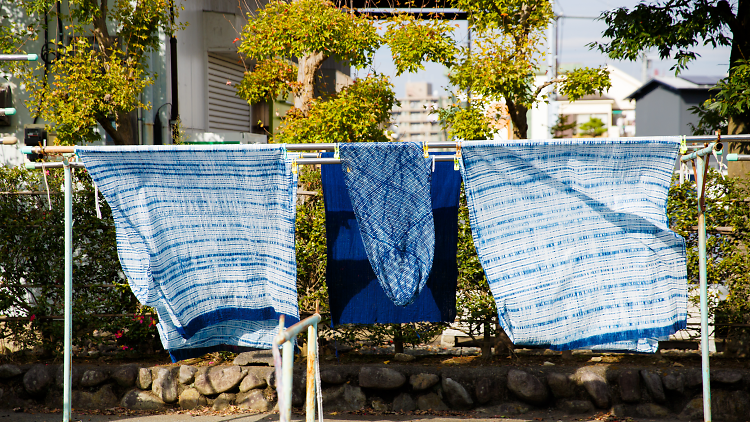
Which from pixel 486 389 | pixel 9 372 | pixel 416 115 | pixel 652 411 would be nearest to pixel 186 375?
pixel 9 372

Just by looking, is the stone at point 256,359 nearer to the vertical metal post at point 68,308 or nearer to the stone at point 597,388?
the vertical metal post at point 68,308

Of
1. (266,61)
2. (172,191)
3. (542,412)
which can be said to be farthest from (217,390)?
(266,61)

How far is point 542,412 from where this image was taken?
251 inches

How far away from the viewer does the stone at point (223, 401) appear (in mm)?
6685

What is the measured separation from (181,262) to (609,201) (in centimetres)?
360

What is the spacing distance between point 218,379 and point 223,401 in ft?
0.85

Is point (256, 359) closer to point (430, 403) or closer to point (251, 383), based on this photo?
point (251, 383)

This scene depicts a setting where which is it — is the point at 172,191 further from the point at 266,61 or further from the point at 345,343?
the point at 266,61

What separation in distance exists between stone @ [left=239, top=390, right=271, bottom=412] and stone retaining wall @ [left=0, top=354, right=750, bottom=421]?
1cm

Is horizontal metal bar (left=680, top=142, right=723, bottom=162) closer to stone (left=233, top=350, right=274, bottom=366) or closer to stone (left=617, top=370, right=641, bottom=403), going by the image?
stone (left=617, top=370, right=641, bottom=403)

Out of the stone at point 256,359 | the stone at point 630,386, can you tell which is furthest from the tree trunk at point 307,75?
the stone at point 630,386

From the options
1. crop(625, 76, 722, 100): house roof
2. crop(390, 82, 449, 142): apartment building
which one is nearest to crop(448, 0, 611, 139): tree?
crop(625, 76, 722, 100): house roof

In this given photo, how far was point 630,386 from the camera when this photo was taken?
20.6 feet

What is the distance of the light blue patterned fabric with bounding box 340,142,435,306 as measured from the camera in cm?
473
